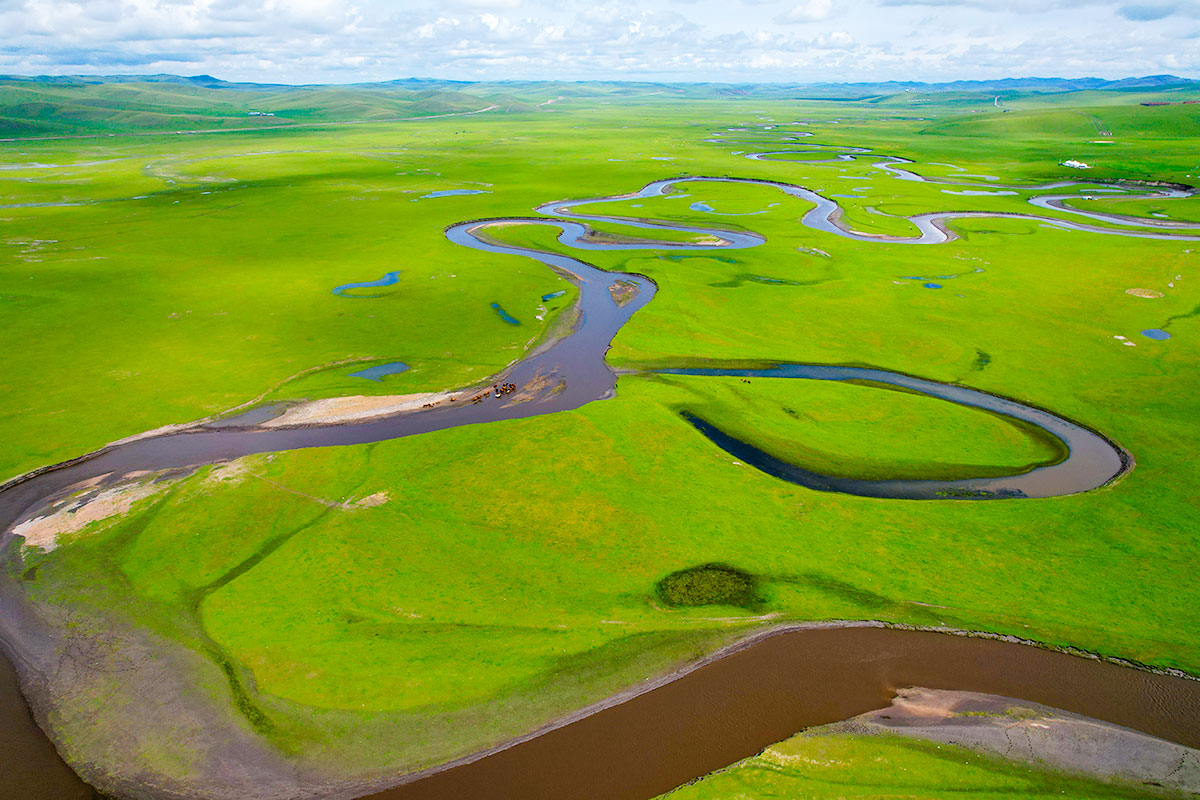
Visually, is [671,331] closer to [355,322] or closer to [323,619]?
[355,322]

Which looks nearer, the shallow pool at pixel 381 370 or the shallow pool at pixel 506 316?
the shallow pool at pixel 381 370

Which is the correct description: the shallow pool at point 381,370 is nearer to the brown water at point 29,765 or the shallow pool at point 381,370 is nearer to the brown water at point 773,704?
the brown water at point 29,765

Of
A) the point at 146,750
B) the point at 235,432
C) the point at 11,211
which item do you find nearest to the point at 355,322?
the point at 235,432

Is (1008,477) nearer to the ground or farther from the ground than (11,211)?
nearer to the ground

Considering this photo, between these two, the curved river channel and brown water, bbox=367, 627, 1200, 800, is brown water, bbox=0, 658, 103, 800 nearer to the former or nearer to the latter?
the curved river channel

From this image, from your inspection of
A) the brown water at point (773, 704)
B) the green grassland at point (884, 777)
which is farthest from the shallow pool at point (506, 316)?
the green grassland at point (884, 777)

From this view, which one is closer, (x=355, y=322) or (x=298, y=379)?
(x=298, y=379)

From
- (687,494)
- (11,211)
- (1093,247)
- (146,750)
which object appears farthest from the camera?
(11,211)

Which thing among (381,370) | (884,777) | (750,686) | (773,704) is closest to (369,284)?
(381,370)
